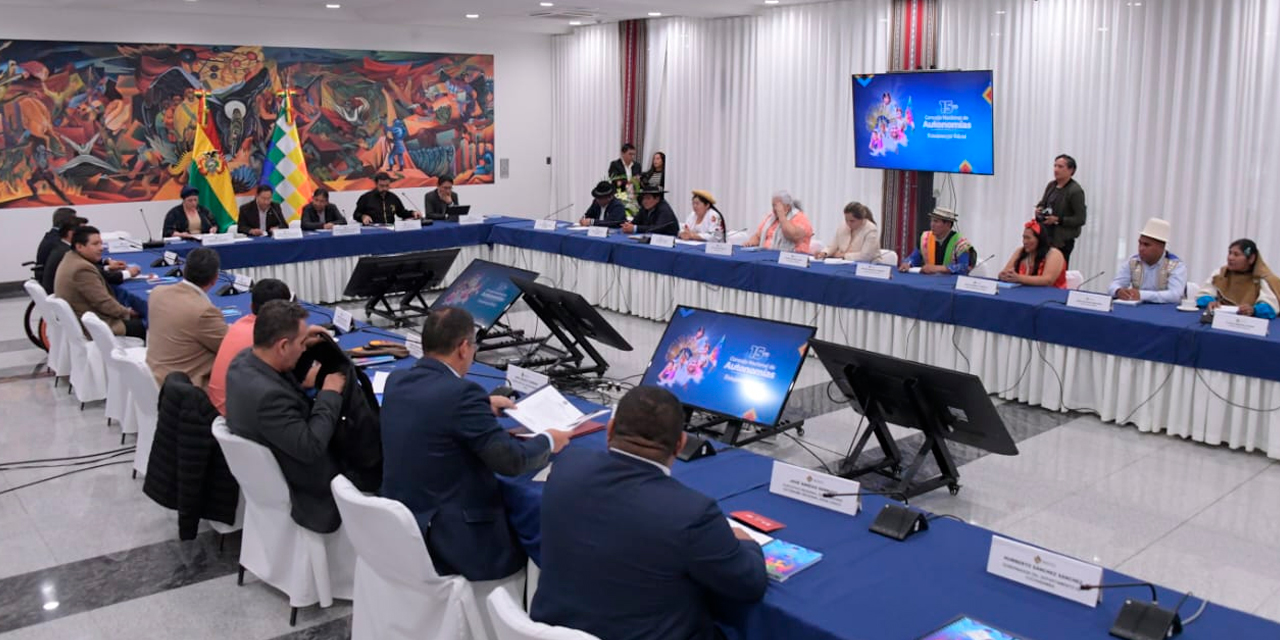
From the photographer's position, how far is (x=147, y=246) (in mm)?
7926

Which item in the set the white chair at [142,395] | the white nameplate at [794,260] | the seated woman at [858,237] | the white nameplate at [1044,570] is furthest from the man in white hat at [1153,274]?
the white chair at [142,395]

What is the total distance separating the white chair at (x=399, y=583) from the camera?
8.56 ft

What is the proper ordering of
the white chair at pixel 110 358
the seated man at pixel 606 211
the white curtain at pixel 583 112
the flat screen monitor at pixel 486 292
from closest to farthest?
the white chair at pixel 110 358 < the flat screen monitor at pixel 486 292 < the seated man at pixel 606 211 < the white curtain at pixel 583 112

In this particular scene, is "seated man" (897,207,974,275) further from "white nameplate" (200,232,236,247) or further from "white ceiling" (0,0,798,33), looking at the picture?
"white nameplate" (200,232,236,247)

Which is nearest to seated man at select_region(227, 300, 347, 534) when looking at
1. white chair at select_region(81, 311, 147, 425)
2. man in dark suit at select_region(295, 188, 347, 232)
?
white chair at select_region(81, 311, 147, 425)

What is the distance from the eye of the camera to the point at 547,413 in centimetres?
355

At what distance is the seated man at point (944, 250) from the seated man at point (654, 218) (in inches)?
95.9

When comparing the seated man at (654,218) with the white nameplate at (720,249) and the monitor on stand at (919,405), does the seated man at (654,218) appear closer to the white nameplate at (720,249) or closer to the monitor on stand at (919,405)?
the white nameplate at (720,249)

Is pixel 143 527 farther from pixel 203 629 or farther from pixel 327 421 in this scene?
pixel 327 421

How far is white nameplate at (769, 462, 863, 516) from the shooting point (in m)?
2.71

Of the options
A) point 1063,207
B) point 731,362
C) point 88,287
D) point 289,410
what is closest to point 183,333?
point 289,410

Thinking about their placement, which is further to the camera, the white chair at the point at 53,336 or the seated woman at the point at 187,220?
the seated woman at the point at 187,220

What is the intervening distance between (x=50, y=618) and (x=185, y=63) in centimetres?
839

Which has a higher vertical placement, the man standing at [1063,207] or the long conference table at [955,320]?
the man standing at [1063,207]
